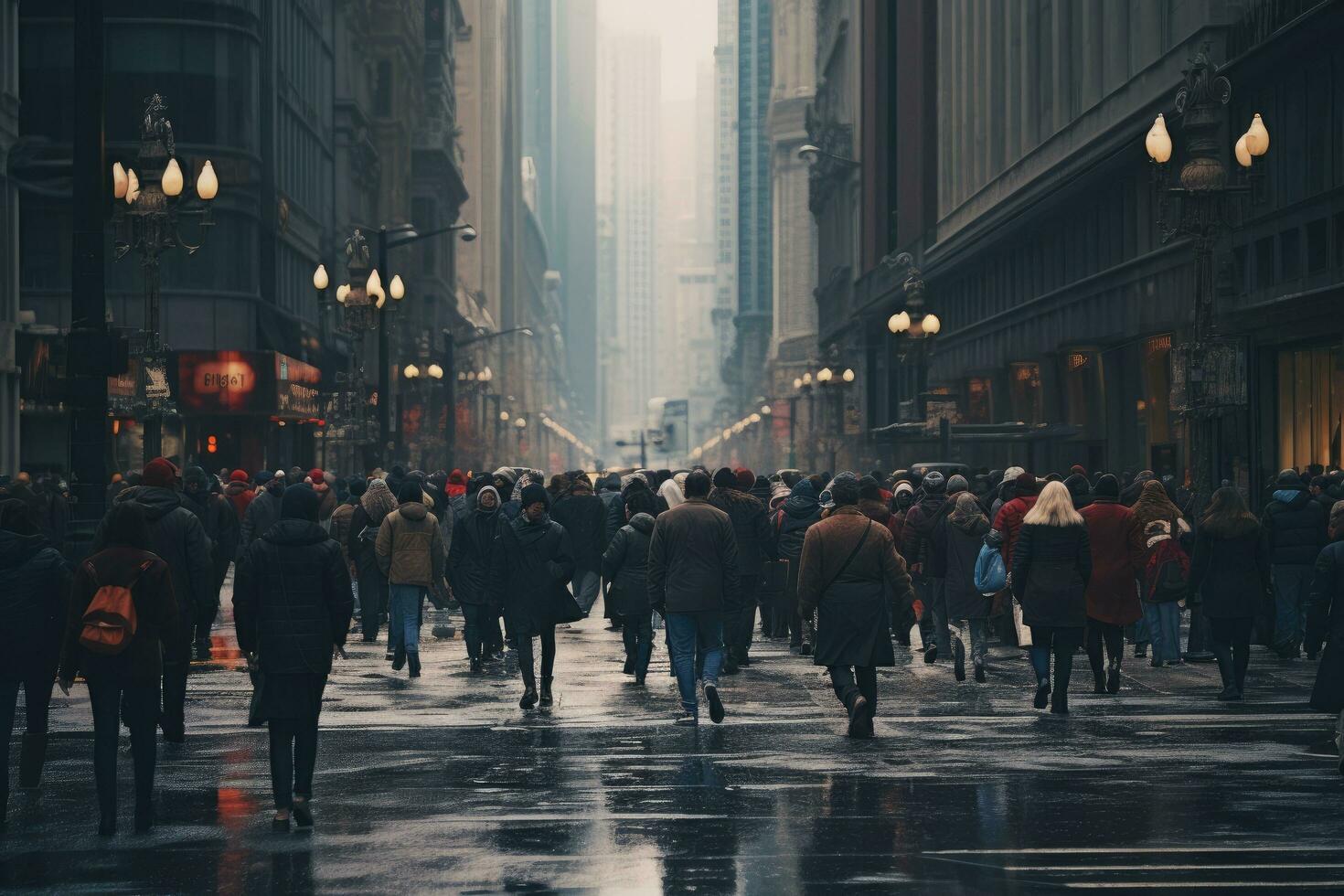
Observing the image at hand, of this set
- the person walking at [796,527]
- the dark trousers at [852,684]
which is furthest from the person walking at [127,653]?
the person walking at [796,527]

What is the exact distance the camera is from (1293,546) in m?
19.9

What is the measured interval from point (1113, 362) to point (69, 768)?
3117cm

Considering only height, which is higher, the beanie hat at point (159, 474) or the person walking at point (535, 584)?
the beanie hat at point (159, 474)

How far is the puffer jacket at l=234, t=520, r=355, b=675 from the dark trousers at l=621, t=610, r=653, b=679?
7.60 meters

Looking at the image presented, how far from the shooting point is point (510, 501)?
69.1 feet

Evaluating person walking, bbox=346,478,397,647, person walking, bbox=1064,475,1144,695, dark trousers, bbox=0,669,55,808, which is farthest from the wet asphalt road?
person walking, bbox=346,478,397,647

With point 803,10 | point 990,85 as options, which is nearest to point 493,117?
point 803,10

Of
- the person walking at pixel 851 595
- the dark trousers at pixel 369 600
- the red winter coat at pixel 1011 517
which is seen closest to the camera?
the person walking at pixel 851 595

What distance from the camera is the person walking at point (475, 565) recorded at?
1897cm

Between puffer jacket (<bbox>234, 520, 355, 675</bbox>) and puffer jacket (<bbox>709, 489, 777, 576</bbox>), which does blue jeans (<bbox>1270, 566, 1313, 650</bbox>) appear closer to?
puffer jacket (<bbox>709, 489, 777, 576</bbox>)

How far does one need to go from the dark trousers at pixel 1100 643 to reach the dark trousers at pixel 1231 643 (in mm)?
831

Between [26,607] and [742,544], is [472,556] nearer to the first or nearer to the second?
[742,544]

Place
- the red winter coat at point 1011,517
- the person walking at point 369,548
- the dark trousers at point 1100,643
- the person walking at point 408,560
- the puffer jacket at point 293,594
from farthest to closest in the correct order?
1. the person walking at point 369,548
2. the person walking at point 408,560
3. the red winter coat at point 1011,517
4. the dark trousers at point 1100,643
5. the puffer jacket at point 293,594

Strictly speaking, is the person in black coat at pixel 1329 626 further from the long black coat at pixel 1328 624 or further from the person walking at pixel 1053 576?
the person walking at pixel 1053 576
